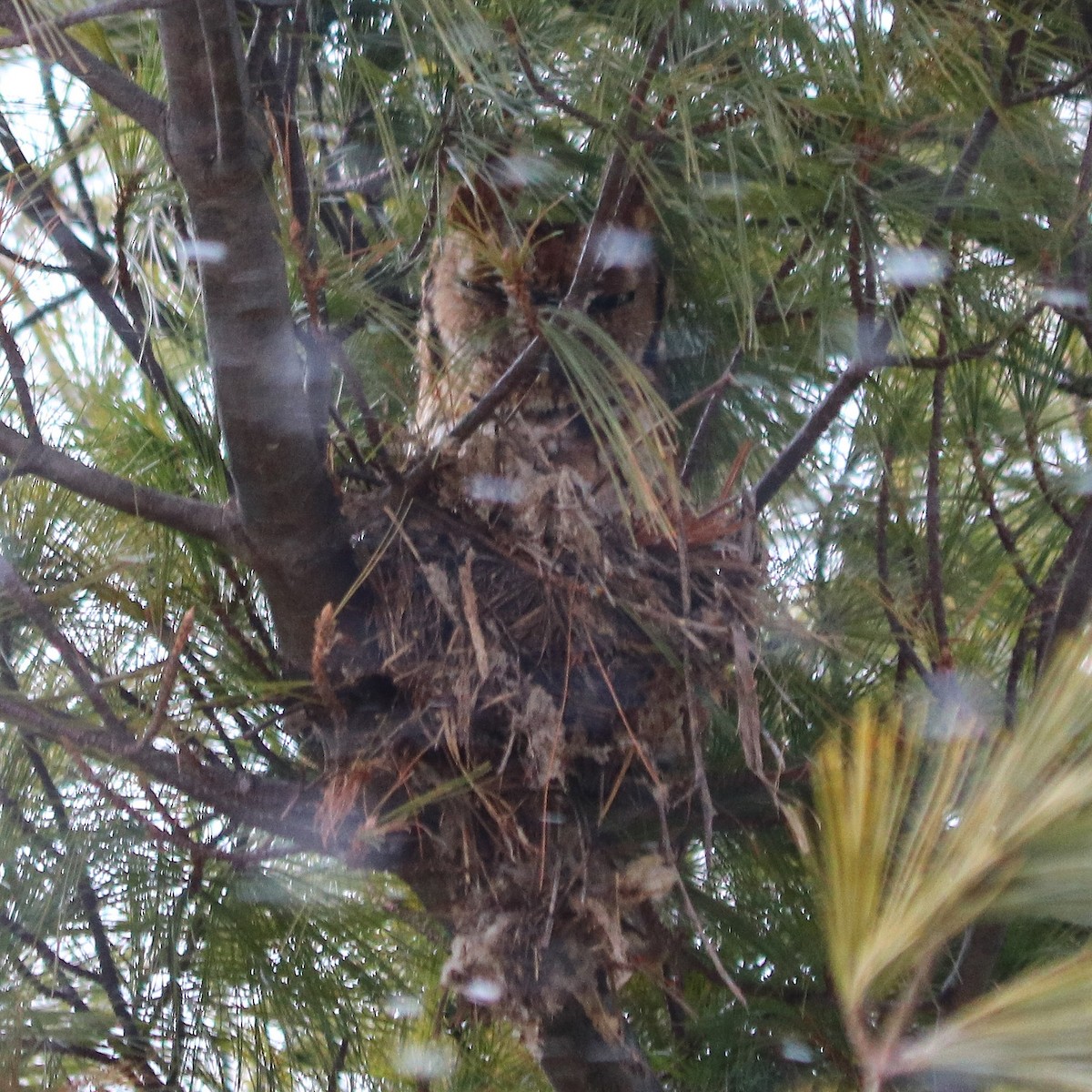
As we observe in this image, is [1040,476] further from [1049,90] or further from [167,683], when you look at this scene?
[167,683]

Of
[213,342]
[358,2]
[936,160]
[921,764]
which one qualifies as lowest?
[921,764]

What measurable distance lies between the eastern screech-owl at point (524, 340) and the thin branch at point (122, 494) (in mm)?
213

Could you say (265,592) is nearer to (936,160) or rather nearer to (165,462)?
(165,462)

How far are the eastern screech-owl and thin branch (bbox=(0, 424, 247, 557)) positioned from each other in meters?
0.21

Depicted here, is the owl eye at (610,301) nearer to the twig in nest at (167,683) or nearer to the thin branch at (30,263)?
the thin branch at (30,263)

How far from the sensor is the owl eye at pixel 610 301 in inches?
54.2

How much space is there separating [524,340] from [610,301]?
0.36ft

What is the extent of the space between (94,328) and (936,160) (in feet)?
2.55

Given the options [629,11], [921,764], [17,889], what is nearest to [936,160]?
[629,11]

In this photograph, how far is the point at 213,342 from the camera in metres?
0.88

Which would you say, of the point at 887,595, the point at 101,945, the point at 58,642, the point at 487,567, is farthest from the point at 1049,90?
the point at 101,945

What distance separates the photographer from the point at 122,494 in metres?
0.92

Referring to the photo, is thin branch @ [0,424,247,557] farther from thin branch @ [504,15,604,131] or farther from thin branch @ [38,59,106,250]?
thin branch @ [504,15,604,131]

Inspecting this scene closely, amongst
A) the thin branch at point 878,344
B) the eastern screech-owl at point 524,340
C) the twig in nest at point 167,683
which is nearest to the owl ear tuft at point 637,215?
the eastern screech-owl at point 524,340
